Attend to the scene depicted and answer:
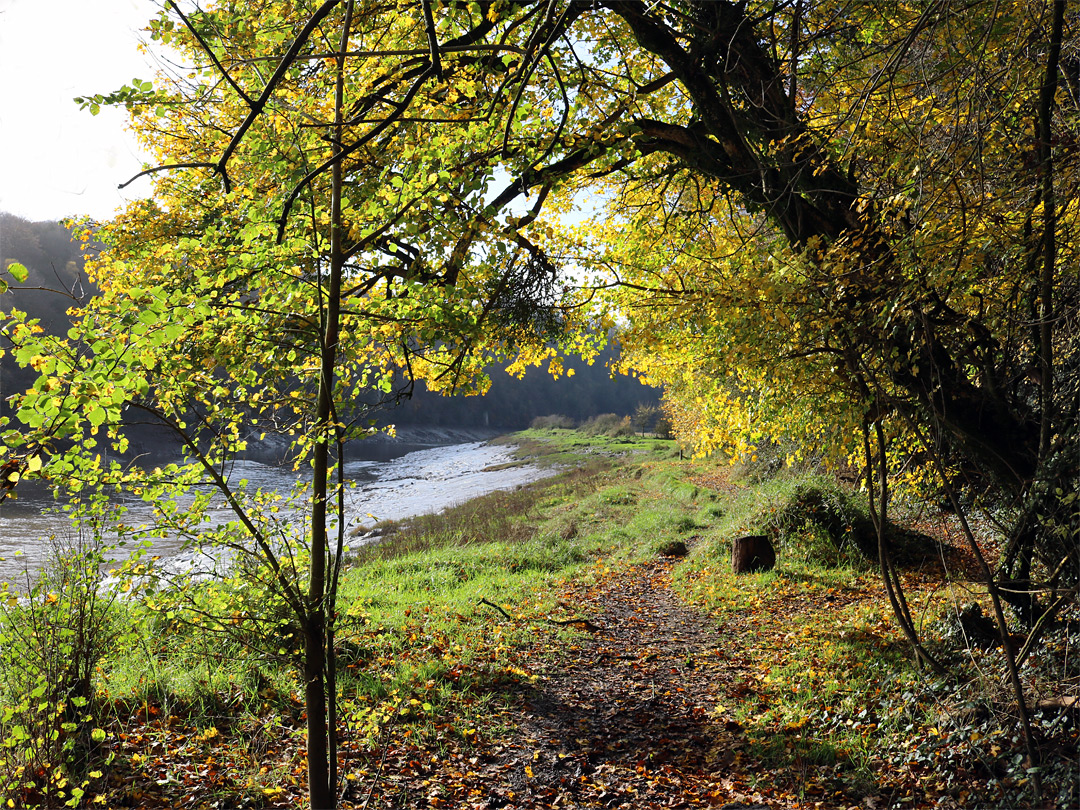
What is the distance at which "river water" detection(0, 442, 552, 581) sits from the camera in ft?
35.2

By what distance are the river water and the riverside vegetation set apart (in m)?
1.01

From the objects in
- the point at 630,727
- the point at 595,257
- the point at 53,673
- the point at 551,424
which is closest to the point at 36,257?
the point at 595,257

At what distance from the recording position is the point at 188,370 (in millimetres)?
2803

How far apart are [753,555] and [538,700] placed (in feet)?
16.7

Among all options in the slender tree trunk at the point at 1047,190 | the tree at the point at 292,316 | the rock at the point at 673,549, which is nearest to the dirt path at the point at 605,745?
the tree at the point at 292,316

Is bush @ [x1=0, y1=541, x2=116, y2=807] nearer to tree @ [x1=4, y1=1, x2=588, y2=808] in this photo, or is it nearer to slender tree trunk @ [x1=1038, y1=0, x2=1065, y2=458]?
tree @ [x1=4, y1=1, x2=588, y2=808]

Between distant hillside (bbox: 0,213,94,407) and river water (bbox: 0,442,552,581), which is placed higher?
distant hillside (bbox: 0,213,94,407)

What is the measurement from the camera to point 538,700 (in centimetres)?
519

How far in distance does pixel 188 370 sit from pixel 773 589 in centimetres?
763

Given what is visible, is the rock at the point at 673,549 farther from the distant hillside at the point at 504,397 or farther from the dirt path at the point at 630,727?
the distant hillside at the point at 504,397

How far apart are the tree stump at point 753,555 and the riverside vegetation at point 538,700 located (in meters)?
0.63

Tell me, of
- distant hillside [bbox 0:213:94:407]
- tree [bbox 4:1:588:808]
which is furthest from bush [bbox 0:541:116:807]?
distant hillside [bbox 0:213:94:407]

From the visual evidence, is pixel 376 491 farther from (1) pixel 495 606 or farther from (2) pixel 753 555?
(2) pixel 753 555

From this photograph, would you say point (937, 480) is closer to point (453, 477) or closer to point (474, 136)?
point (474, 136)
